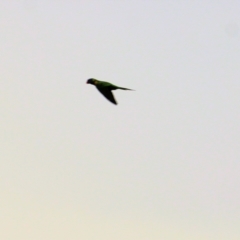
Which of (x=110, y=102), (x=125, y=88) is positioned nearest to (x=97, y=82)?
(x=110, y=102)

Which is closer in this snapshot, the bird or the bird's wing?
the bird

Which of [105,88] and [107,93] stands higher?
[105,88]

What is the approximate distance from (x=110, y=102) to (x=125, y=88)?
257cm

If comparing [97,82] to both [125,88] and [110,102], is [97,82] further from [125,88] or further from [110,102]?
[125,88]

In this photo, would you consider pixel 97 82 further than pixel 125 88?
Yes

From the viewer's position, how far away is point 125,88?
23.2 m

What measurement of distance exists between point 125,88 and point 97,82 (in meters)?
3.26

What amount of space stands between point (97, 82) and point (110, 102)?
160 cm

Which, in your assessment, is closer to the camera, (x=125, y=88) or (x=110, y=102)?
(x=125, y=88)

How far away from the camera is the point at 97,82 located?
25.8m

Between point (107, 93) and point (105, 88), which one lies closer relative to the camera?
point (105, 88)

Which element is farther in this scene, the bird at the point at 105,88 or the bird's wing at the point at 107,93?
the bird's wing at the point at 107,93
